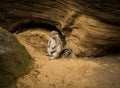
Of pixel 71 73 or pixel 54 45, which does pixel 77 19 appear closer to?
pixel 54 45

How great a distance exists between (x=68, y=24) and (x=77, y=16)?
0.37 m

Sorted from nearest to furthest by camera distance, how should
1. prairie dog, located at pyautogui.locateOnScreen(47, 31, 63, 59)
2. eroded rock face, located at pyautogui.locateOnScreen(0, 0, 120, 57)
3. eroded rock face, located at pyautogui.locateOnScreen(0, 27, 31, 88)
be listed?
eroded rock face, located at pyautogui.locateOnScreen(0, 27, 31, 88), eroded rock face, located at pyautogui.locateOnScreen(0, 0, 120, 57), prairie dog, located at pyautogui.locateOnScreen(47, 31, 63, 59)

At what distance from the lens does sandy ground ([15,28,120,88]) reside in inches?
221

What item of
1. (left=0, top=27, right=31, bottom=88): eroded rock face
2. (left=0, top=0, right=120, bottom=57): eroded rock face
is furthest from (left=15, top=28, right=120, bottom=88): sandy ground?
(left=0, top=0, right=120, bottom=57): eroded rock face

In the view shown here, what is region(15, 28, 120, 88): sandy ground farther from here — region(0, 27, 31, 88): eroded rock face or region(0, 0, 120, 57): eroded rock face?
region(0, 0, 120, 57): eroded rock face

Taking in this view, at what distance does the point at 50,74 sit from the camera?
5.95 m

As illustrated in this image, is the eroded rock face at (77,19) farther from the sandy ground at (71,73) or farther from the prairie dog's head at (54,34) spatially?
the sandy ground at (71,73)

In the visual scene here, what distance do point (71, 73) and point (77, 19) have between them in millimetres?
1451

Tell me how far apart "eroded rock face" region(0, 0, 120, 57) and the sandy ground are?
1.37 feet

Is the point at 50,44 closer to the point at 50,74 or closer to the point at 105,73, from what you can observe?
the point at 50,74

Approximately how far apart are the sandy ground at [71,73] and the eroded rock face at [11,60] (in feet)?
0.53

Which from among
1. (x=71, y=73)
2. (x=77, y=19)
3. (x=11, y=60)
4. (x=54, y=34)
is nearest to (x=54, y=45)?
(x=54, y=34)

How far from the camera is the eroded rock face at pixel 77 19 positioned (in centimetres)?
615

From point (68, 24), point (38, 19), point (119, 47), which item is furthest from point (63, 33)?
point (119, 47)
